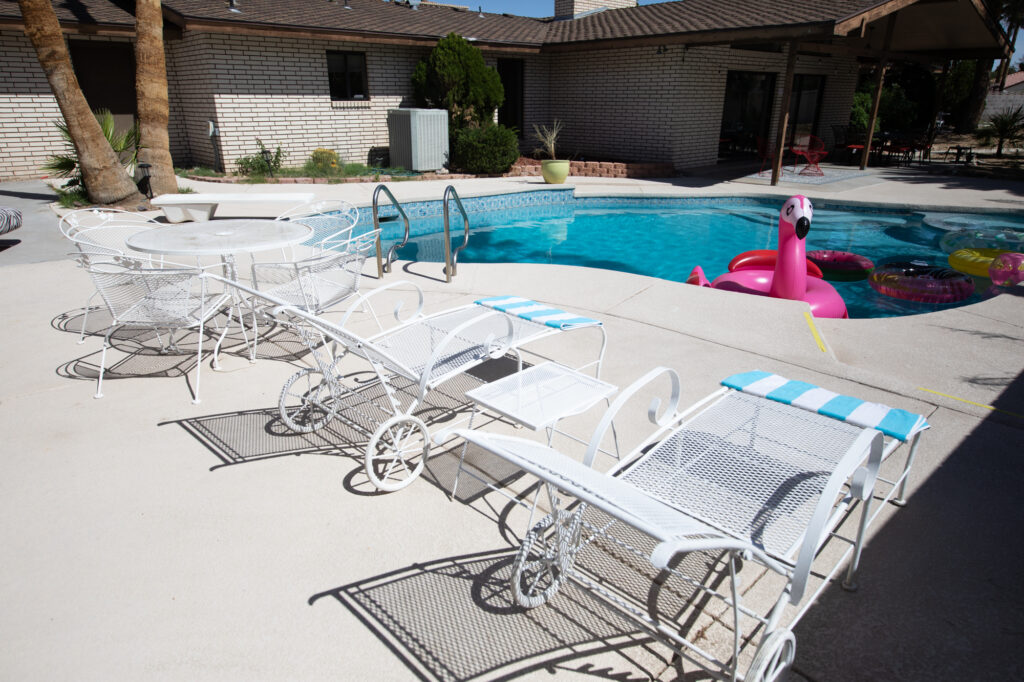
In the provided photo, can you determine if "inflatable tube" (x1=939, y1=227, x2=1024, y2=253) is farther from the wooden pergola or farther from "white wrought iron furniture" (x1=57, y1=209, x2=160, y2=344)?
"white wrought iron furniture" (x1=57, y1=209, x2=160, y2=344)

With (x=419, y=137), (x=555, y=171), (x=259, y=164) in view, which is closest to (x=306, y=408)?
(x=555, y=171)

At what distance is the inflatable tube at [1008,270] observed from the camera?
6.73m

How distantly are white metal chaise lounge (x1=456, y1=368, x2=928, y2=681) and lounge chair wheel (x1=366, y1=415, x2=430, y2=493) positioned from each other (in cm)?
79

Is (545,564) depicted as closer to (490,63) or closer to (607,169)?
(607,169)

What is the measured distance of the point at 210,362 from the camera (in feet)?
14.0

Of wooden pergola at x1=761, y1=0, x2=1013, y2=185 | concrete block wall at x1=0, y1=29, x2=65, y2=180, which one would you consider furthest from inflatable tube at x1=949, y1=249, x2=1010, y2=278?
concrete block wall at x1=0, y1=29, x2=65, y2=180

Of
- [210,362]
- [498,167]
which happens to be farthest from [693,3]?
[210,362]

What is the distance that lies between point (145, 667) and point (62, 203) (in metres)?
9.81

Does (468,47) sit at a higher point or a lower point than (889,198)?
higher

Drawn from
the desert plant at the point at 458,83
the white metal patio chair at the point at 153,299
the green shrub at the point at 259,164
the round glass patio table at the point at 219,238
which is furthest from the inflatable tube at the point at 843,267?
the green shrub at the point at 259,164

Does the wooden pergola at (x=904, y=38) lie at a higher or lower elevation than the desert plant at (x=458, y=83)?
higher

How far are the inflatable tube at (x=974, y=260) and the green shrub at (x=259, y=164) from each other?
40.7 ft

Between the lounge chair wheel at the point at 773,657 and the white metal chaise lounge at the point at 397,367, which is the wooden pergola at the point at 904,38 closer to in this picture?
the white metal chaise lounge at the point at 397,367

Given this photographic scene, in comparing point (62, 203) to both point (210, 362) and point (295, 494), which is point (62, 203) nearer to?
point (210, 362)
